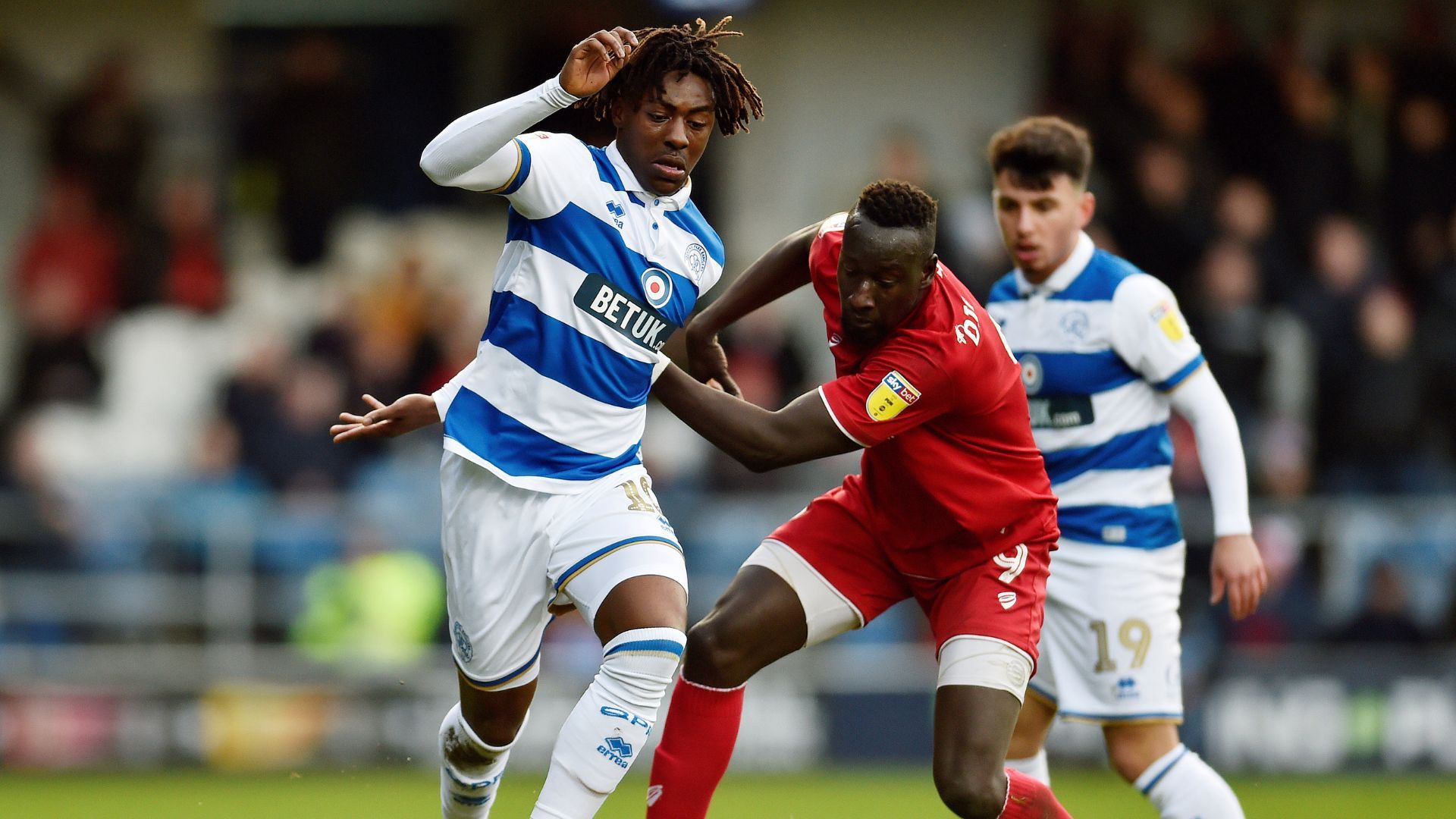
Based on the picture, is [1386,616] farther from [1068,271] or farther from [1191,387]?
[1068,271]

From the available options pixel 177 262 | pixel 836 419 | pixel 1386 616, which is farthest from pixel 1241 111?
pixel 836 419

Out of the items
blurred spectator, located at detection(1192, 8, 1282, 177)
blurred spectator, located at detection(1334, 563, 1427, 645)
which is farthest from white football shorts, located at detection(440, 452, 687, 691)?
blurred spectator, located at detection(1192, 8, 1282, 177)

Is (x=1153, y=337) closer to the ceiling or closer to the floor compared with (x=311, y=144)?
closer to the ceiling

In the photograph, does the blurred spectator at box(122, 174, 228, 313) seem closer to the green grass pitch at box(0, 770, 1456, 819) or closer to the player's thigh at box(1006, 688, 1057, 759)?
the green grass pitch at box(0, 770, 1456, 819)

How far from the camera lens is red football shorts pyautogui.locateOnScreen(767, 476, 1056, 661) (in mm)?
5711

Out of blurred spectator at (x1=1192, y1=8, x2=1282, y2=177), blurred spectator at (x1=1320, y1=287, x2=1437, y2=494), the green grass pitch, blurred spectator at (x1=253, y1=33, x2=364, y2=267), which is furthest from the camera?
blurred spectator at (x1=253, y1=33, x2=364, y2=267)

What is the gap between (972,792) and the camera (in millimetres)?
5438

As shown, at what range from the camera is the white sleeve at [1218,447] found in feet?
20.6

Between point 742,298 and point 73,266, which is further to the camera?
point 73,266

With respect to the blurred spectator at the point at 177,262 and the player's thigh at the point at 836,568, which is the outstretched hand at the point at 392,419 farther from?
the blurred spectator at the point at 177,262

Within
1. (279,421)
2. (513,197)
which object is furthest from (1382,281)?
(513,197)

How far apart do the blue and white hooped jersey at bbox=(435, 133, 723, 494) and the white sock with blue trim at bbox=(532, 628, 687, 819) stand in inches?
22.2

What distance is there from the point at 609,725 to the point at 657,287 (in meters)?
1.31

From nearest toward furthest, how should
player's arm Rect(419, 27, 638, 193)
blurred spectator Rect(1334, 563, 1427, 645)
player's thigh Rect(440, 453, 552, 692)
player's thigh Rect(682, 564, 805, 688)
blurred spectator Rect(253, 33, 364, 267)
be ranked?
1. player's arm Rect(419, 27, 638, 193)
2. player's thigh Rect(440, 453, 552, 692)
3. player's thigh Rect(682, 564, 805, 688)
4. blurred spectator Rect(1334, 563, 1427, 645)
5. blurred spectator Rect(253, 33, 364, 267)
